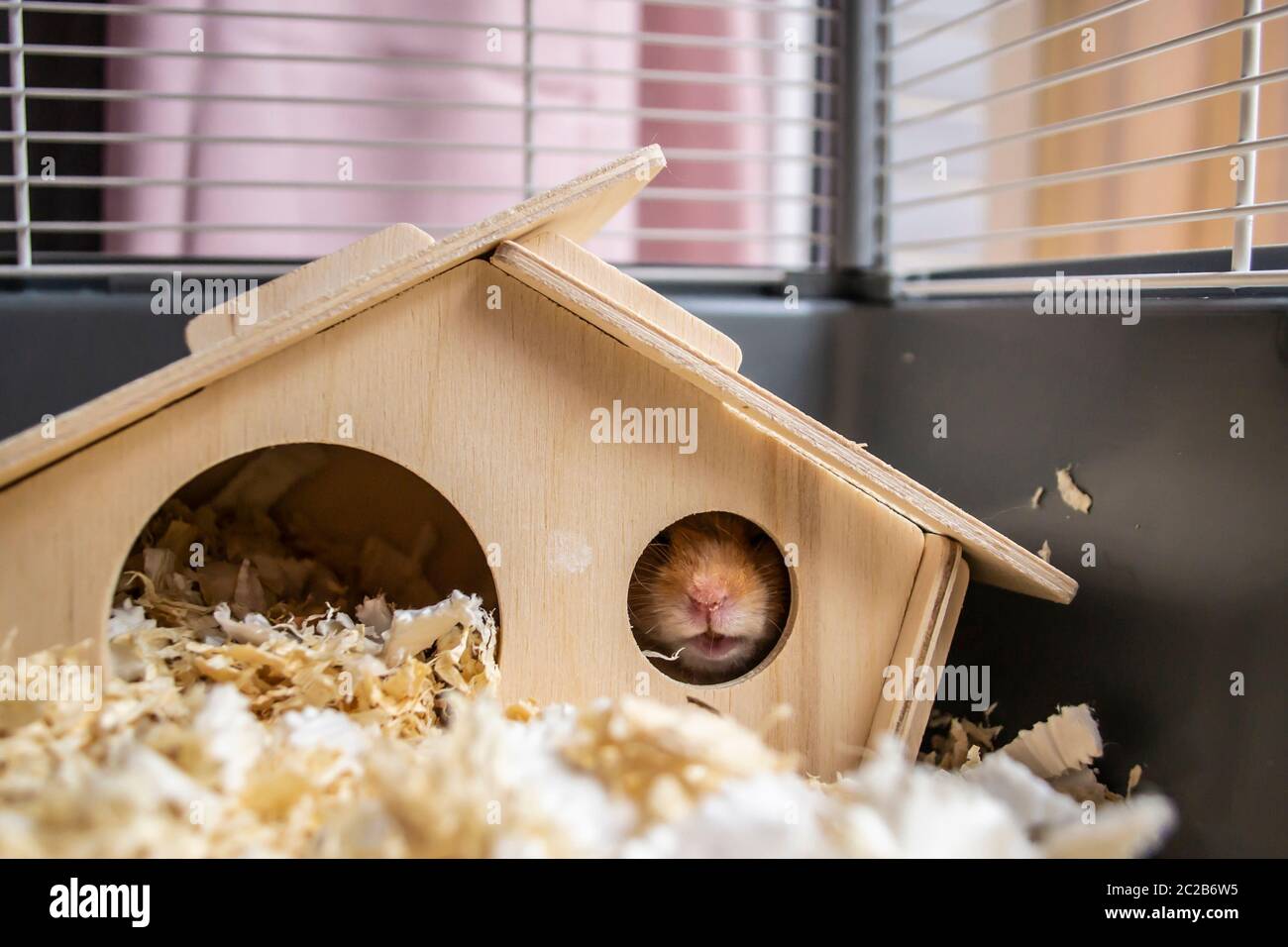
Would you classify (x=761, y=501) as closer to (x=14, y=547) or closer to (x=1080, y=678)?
(x=1080, y=678)

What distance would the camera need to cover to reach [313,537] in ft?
4.39

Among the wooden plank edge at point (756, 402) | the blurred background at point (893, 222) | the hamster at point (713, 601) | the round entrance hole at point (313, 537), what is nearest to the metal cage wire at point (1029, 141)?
the blurred background at point (893, 222)

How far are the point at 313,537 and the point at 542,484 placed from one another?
1.55ft

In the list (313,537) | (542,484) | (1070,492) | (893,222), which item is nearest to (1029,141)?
(893,222)

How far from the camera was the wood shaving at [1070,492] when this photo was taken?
3.59 ft

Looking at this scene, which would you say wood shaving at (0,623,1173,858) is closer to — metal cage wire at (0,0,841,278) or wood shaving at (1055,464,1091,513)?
wood shaving at (1055,464,1091,513)

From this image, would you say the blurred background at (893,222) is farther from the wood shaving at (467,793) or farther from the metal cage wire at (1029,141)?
the wood shaving at (467,793)

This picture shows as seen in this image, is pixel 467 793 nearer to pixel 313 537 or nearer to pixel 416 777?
pixel 416 777

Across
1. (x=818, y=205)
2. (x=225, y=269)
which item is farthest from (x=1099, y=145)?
(x=225, y=269)

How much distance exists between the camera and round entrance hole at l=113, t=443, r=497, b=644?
46.3 inches

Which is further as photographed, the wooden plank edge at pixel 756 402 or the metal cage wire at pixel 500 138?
the metal cage wire at pixel 500 138

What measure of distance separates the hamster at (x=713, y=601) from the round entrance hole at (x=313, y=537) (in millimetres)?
213

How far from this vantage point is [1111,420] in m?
1.06

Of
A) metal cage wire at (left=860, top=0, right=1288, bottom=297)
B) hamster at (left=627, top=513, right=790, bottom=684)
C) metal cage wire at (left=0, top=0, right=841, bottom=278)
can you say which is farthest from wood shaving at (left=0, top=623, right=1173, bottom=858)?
metal cage wire at (left=0, top=0, right=841, bottom=278)
